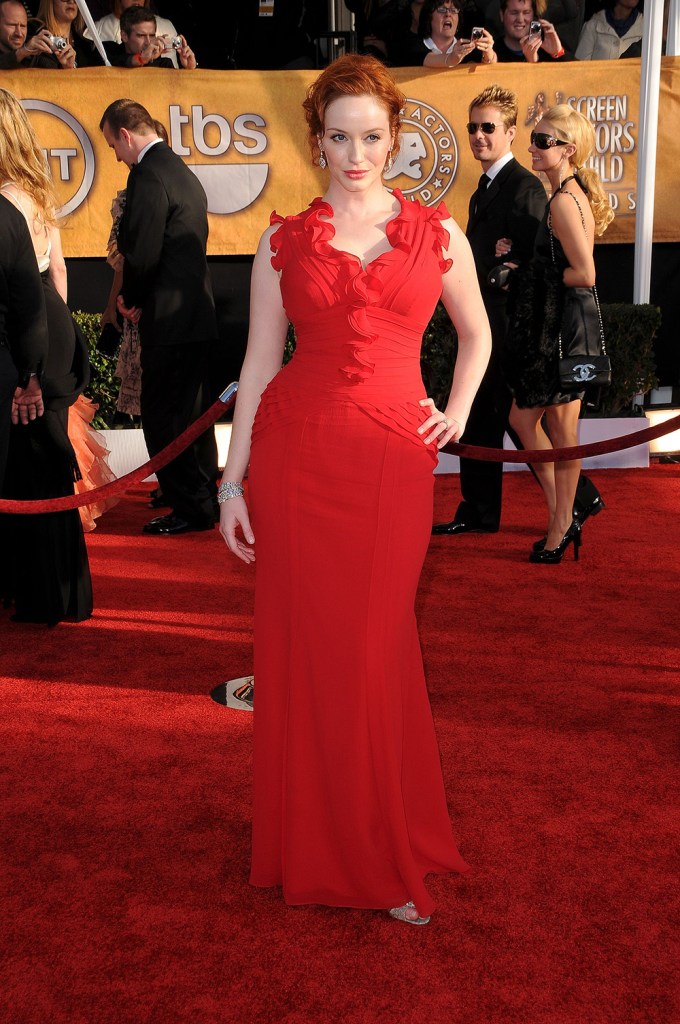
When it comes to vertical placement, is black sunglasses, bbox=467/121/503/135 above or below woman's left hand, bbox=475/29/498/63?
below

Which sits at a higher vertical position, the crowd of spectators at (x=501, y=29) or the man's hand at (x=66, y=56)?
the crowd of spectators at (x=501, y=29)

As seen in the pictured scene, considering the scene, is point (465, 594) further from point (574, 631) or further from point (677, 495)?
point (677, 495)

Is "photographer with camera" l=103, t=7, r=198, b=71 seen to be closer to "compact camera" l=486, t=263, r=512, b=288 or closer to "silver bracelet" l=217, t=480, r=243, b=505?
"compact camera" l=486, t=263, r=512, b=288

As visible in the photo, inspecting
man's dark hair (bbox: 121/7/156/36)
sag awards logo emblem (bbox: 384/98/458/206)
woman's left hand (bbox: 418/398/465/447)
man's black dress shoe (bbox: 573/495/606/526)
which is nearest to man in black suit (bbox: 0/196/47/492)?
woman's left hand (bbox: 418/398/465/447)

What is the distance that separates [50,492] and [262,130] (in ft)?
14.9

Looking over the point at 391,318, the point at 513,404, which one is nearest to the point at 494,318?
A: the point at 513,404

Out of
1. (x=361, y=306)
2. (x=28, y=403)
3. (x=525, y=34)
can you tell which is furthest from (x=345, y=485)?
(x=525, y=34)

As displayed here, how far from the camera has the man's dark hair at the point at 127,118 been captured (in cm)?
628

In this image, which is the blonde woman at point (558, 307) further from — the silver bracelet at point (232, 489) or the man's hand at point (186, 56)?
the man's hand at point (186, 56)

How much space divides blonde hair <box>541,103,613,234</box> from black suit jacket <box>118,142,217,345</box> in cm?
214

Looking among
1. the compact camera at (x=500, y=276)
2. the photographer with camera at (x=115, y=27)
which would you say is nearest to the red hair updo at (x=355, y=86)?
the compact camera at (x=500, y=276)

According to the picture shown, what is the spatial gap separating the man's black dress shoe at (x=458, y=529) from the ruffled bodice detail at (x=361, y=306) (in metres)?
3.93

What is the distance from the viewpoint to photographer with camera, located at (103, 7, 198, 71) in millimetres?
8656

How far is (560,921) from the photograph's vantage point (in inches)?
112
